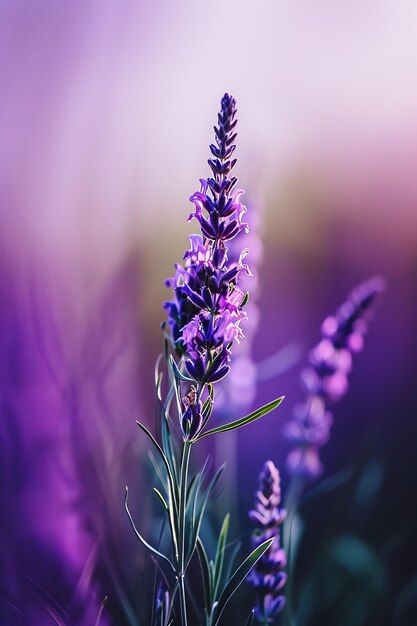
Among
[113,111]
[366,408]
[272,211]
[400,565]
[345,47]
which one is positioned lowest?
[400,565]

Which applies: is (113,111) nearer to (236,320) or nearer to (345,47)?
(345,47)

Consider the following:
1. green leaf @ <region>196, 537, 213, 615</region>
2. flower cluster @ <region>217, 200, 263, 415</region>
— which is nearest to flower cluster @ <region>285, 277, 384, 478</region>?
flower cluster @ <region>217, 200, 263, 415</region>

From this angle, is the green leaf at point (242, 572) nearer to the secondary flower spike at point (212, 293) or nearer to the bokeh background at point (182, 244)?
the secondary flower spike at point (212, 293)

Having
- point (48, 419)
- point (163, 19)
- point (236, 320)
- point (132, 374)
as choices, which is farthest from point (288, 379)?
point (163, 19)

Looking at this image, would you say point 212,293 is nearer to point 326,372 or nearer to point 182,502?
point 182,502

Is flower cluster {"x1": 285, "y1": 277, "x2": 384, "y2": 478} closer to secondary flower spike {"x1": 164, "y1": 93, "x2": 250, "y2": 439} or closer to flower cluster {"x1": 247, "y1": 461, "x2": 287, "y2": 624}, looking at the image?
flower cluster {"x1": 247, "y1": 461, "x2": 287, "y2": 624}
